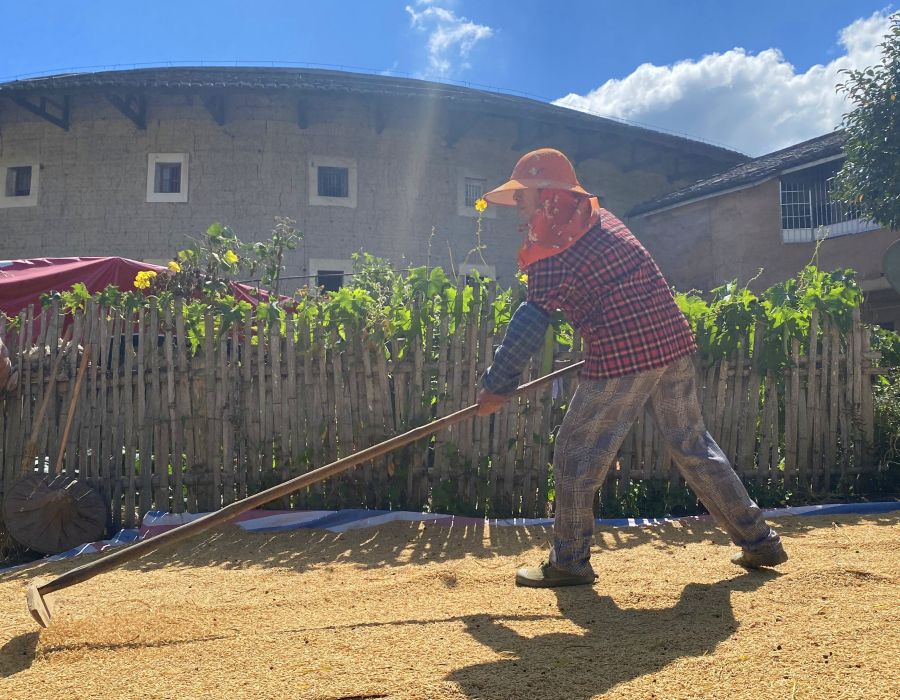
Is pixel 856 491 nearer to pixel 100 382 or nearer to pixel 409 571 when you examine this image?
pixel 409 571

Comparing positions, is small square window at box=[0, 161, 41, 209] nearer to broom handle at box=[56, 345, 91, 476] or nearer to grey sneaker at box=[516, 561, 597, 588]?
broom handle at box=[56, 345, 91, 476]

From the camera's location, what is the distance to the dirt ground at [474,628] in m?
2.09

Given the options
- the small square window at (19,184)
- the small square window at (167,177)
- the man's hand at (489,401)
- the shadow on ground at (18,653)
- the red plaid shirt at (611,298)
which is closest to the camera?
the shadow on ground at (18,653)

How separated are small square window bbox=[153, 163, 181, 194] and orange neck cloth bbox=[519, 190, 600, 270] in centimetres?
1337

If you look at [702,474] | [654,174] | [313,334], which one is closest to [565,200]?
[702,474]

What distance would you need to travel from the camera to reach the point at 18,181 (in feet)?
49.9

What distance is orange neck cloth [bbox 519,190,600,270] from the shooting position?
3.04m

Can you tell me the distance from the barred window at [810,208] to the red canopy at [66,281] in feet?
36.8

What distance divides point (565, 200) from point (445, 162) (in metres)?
13.2

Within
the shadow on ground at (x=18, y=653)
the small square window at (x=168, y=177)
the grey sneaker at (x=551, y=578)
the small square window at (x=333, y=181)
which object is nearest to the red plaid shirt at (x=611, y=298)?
the grey sneaker at (x=551, y=578)

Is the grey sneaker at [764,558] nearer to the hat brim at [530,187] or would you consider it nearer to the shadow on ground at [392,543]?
the shadow on ground at [392,543]

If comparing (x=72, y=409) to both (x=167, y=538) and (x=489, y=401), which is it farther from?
(x=489, y=401)

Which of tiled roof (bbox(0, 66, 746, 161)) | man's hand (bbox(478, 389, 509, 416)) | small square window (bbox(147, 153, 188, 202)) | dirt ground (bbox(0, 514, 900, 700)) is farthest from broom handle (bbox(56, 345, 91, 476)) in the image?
small square window (bbox(147, 153, 188, 202))

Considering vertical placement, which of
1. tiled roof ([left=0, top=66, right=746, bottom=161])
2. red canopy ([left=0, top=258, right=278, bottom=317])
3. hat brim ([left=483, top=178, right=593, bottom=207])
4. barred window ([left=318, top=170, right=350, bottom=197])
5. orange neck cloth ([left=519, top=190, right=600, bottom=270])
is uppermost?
tiled roof ([left=0, top=66, right=746, bottom=161])
